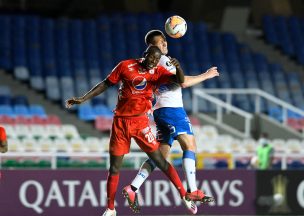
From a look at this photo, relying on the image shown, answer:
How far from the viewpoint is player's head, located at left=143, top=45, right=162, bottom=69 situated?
13.2 metres

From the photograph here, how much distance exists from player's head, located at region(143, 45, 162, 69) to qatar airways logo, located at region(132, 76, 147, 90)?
155 mm

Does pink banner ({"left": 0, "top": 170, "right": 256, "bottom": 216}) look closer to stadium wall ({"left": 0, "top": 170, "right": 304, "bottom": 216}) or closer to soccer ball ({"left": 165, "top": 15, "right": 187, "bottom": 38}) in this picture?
stadium wall ({"left": 0, "top": 170, "right": 304, "bottom": 216})

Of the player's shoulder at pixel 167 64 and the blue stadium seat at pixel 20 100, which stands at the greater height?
the blue stadium seat at pixel 20 100

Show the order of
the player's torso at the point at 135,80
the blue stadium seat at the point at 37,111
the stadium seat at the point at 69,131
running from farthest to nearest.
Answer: the blue stadium seat at the point at 37,111 < the stadium seat at the point at 69,131 < the player's torso at the point at 135,80

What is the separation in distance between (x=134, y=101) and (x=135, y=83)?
0.23 meters

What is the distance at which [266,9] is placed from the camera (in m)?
34.7

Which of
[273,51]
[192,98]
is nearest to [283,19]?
[273,51]

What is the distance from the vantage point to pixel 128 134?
13453 millimetres

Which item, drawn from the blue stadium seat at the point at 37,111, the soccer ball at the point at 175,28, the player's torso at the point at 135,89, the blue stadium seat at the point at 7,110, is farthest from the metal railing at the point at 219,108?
the player's torso at the point at 135,89

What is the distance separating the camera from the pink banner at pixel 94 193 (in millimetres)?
16656

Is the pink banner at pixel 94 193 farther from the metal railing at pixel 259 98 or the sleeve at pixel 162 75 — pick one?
the metal railing at pixel 259 98

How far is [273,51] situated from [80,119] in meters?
7.93

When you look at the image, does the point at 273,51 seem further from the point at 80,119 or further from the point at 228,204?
the point at 228,204

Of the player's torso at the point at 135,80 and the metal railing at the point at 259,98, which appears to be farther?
the metal railing at the point at 259,98
